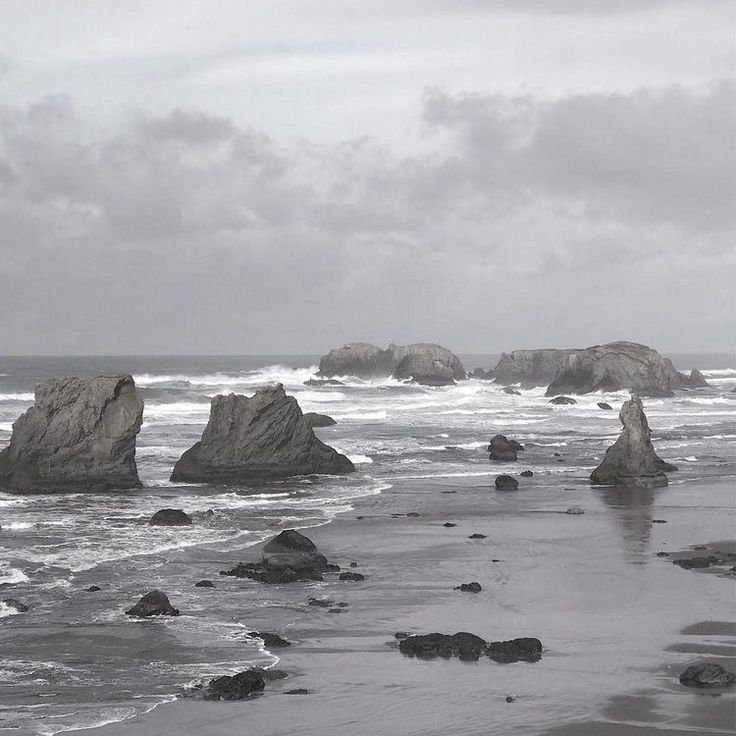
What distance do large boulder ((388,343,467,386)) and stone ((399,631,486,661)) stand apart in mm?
119522

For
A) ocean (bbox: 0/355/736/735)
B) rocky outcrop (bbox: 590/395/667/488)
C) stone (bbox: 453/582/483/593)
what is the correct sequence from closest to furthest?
1. ocean (bbox: 0/355/736/735)
2. stone (bbox: 453/582/483/593)
3. rocky outcrop (bbox: 590/395/667/488)

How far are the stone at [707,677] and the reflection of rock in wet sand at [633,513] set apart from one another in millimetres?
11564

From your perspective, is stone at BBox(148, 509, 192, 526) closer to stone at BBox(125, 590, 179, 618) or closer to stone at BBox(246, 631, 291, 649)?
stone at BBox(125, 590, 179, 618)

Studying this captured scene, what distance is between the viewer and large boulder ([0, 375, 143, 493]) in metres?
45.4

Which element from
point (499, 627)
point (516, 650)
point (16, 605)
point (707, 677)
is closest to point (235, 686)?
point (516, 650)

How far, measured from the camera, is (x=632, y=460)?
160 feet

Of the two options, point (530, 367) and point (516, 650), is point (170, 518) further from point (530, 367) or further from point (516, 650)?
point (530, 367)

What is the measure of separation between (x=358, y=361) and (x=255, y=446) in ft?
341

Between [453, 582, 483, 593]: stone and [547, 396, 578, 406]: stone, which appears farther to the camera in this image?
[547, 396, 578, 406]: stone

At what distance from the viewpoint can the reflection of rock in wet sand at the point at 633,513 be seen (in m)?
33.7

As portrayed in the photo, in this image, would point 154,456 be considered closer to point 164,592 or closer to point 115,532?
point 115,532

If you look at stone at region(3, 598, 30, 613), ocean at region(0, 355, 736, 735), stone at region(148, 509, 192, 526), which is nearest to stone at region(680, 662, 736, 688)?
ocean at region(0, 355, 736, 735)

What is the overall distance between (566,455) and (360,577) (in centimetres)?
3441

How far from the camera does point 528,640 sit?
2219cm
